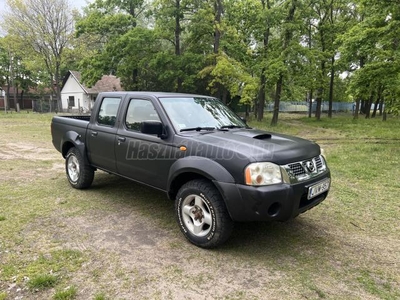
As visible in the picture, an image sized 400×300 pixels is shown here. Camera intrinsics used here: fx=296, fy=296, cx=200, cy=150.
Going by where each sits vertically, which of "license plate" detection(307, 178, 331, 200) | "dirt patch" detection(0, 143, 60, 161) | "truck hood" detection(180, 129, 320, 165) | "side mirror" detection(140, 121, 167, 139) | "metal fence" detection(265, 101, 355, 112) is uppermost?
"metal fence" detection(265, 101, 355, 112)

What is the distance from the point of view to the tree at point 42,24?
3048 cm

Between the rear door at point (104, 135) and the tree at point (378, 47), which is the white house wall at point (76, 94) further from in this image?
the rear door at point (104, 135)

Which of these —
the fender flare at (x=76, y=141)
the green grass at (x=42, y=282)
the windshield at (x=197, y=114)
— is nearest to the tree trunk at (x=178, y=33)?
the fender flare at (x=76, y=141)

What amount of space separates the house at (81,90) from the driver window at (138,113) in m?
34.6

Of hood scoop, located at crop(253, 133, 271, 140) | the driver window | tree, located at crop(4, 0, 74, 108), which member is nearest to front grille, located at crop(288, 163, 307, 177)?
hood scoop, located at crop(253, 133, 271, 140)

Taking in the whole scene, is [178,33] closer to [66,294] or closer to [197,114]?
[197,114]

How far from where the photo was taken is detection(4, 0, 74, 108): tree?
30.5 metres

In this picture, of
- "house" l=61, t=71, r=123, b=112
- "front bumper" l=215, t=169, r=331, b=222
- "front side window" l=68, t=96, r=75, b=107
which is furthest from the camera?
"front side window" l=68, t=96, r=75, b=107

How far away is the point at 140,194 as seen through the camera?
536 cm

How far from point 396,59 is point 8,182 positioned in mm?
12397

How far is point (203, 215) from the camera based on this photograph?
3426 mm

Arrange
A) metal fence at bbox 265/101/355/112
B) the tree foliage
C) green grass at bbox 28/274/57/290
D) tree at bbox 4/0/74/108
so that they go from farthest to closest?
1. metal fence at bbox 265/101/355/112
2. tree at bbox 4/0/74/108
3. the tree foliage
4. green grass at bbox 28/274/57/290

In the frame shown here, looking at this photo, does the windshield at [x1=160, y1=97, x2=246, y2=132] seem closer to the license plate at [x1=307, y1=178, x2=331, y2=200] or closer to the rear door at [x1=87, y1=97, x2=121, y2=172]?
the rear door at [x1=87, y1=97, x2=121, y2=172]

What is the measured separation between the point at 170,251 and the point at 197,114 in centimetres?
187
